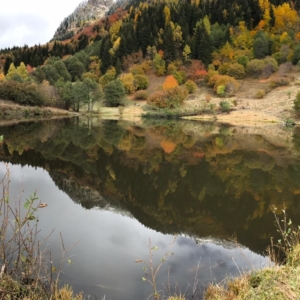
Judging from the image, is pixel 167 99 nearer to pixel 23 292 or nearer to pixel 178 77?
pixel 178 77

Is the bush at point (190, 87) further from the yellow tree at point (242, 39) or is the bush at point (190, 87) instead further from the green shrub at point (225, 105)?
the yellow tree at point (242, 39)

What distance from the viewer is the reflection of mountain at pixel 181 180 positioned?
952 cm

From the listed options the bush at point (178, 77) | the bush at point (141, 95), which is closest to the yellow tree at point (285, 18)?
the bush at point (178, 77)

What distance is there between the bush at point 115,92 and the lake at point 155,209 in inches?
1953

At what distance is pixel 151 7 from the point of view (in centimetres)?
12250

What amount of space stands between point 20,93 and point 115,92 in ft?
70.4

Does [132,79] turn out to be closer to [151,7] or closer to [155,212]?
[151,7]

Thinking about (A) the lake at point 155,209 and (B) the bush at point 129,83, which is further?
(B) the bush at point 129,83

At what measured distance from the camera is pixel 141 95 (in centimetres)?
7425

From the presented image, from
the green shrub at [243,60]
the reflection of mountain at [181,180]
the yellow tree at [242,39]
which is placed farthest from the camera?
the yellow tree at [242,39]

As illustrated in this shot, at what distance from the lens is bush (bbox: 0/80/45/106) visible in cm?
5544

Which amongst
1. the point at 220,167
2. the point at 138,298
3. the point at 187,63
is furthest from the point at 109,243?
the point at 187,63

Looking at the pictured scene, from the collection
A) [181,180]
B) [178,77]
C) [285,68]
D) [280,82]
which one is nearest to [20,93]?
[178,77]

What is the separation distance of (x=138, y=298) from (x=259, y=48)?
95208 mm
